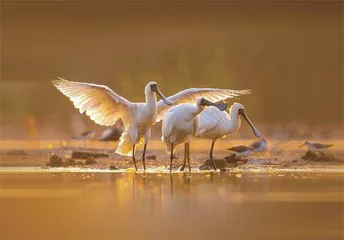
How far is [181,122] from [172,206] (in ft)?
12.5

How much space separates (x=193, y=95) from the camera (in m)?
12.2

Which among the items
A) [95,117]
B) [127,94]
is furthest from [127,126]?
[127,94]

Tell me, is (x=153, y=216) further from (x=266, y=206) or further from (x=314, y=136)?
(x=314, y=136)

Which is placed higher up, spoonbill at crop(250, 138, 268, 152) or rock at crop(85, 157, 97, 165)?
spoonbill at crop(250, 138, 268, 152)

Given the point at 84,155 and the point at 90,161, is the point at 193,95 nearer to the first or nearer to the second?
the point at 90,161

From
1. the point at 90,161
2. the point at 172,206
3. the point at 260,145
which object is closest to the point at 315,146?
the point at 260,145

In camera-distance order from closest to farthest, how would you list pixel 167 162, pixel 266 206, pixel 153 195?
pixel 266 206, pixel 153 195, pixel 167 162

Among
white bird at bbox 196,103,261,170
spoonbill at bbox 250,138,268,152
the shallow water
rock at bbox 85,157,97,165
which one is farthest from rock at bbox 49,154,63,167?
spoonbill at bbox 250,138,268,152

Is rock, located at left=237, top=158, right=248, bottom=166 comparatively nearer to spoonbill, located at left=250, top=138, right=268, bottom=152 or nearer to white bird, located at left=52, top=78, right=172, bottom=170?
spoonbill, located at left=250, top=138, right=268, bottom=152

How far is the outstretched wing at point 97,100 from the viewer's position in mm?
11336

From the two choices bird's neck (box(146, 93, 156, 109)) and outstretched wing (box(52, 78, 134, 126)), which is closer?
outstretched wing (box(52, 78, 134, 126))

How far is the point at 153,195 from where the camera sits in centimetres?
833

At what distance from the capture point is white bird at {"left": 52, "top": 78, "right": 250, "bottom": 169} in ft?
37.4

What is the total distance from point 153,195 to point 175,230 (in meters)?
2.11
